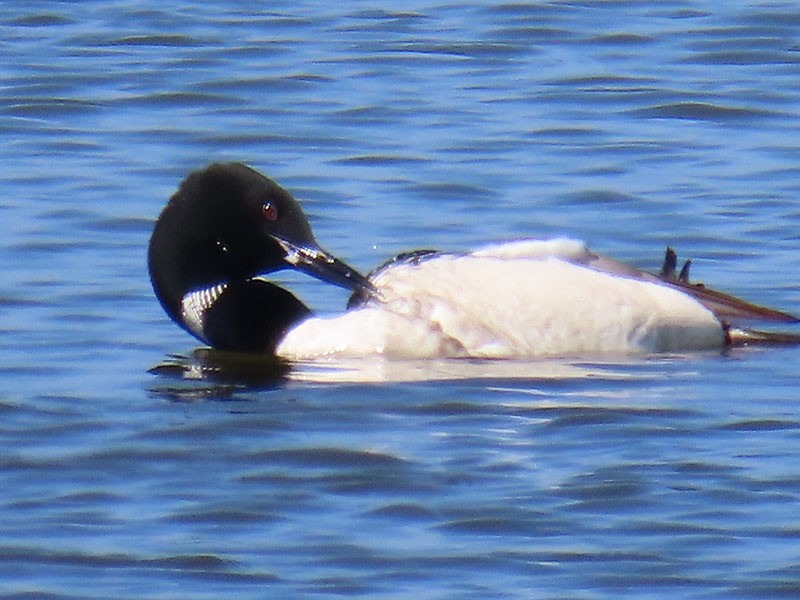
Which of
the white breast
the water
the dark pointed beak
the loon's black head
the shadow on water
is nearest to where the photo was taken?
the water

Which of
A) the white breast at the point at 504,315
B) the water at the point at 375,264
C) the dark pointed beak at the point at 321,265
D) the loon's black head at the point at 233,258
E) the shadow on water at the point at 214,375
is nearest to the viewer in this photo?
the water at the point at 375,264

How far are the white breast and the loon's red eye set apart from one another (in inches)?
16.3

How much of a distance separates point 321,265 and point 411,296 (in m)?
0.43

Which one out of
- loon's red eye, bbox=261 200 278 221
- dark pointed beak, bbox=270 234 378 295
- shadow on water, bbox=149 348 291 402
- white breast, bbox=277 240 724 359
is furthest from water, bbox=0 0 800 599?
loon's red eye, bbox=261 200 278 221

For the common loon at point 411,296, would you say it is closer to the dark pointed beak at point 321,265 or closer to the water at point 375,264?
the dark pointed beak at point 321,265

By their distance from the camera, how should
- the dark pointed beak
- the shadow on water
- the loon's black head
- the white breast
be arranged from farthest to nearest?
the loon's black head < the dark pointed beak < the white breast < the shadow on water

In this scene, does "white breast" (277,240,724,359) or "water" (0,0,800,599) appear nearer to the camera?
"water" (0,0,800,599)

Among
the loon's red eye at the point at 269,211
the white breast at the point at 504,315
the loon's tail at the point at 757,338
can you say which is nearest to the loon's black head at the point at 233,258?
the loon's red eye at the point at 269,211

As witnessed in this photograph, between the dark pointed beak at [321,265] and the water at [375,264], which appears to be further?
the dark pointed beak at [321,265]

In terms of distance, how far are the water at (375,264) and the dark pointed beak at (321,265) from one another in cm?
46

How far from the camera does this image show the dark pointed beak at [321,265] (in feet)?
30.5

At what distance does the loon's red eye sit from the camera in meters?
9.40

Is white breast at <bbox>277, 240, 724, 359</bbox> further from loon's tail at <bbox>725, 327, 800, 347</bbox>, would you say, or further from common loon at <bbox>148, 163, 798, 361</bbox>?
loon's tail at <bbox>725, 327, 800, 347</bbox>

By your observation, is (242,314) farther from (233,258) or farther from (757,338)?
(757,338)
